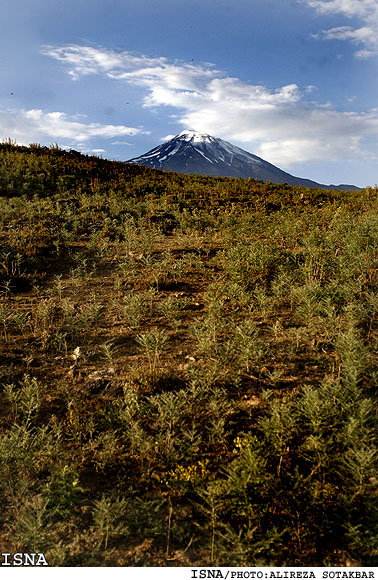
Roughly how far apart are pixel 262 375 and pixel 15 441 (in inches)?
112

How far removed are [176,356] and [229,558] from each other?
2.62m

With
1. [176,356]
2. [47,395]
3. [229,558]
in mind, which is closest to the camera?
[229,558]

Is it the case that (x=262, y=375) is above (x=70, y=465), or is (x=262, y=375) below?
above

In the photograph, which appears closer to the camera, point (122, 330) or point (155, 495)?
point (155, 495)

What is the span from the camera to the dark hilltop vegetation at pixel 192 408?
2.78 m

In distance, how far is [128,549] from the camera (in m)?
2.72

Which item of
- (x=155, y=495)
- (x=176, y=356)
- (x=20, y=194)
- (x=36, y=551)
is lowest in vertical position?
(x=36, y=551)

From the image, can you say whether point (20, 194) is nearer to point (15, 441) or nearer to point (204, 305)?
point (204, 305)

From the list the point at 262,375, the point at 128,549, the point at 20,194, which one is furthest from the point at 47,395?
the point at 20,194

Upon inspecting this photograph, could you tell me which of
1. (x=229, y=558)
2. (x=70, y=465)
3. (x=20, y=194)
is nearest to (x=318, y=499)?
(x=229, y=558)

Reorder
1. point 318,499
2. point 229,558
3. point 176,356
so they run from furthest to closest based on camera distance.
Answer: point 176,356 → point 318,499 → point 229,558

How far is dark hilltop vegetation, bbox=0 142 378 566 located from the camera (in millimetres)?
2775

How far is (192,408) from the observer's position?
394 cm

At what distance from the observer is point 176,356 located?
4.96m
